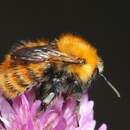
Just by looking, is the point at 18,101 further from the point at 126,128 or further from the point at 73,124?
the point at 126,128

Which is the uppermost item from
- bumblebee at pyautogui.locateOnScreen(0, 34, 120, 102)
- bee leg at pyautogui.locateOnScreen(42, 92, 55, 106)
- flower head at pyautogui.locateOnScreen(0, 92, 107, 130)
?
bumblebee at pyautogui.locateOnScreen(0, 34, 120, 102)

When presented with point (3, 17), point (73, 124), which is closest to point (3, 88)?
point (73, 124)

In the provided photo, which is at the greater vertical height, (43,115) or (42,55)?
(42,55)

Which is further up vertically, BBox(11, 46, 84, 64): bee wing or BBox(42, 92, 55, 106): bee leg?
BBox(11, 46, 84, 64): bee wing

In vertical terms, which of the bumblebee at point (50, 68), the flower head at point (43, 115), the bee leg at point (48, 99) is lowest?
the flower head at point (43, 115)

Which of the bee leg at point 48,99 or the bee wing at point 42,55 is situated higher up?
the bee wing at point 42,55
